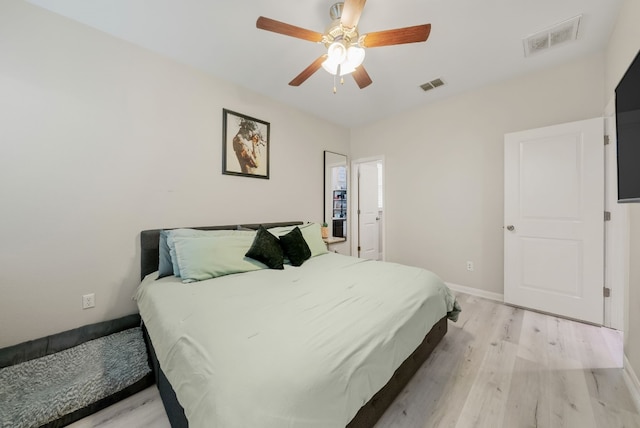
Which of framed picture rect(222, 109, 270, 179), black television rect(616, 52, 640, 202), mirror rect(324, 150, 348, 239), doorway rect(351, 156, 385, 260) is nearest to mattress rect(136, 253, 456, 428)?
black television rect(616, 52, 640, 202)

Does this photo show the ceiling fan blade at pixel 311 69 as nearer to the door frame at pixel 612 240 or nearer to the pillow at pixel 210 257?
the pillow at pixel 210 257

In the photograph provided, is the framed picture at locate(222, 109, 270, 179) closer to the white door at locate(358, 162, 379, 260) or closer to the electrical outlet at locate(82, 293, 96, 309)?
the electrical outlet at locate(82, 293, 96, 309)

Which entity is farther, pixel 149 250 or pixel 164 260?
pixel 149 250

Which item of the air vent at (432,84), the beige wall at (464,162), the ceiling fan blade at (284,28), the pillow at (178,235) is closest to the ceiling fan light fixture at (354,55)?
the ceiling fan blade at (284,28)

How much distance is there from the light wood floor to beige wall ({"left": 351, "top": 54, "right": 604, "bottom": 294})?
3.43ft

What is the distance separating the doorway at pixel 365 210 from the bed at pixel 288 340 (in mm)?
2392

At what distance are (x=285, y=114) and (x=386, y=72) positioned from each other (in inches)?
57.5

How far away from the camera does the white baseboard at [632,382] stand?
4.48 ft

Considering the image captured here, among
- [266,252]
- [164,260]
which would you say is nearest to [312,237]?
[266,252]

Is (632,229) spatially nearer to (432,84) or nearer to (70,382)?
(432,84)

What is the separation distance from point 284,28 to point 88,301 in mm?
2634

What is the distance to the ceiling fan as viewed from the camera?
58.5 inches

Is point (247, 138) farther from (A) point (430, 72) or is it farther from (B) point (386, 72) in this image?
(A) point (430, 72)

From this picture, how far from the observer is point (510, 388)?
4.82 ft
